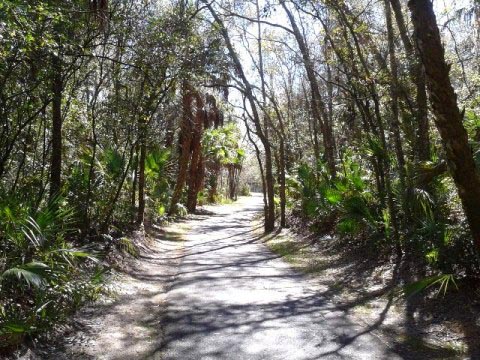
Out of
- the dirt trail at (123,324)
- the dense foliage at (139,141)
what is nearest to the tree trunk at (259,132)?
the dense foliage at (139,141)

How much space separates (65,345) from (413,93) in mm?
10755

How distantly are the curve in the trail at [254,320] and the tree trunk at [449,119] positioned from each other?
76.4 inches

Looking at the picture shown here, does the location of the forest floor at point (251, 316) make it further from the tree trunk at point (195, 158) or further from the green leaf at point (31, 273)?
the tree trunk at point (195, 158)

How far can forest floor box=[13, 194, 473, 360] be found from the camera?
5.65 meters

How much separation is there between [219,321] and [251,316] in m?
0.49

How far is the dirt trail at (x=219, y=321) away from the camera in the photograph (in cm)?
Result: 566

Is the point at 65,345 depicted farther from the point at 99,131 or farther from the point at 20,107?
the point at 99,131

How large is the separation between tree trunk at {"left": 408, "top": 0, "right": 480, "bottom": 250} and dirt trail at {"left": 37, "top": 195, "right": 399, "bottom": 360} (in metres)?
1.93

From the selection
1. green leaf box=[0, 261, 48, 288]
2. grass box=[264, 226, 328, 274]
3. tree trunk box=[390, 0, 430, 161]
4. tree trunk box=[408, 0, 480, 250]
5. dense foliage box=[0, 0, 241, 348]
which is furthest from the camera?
grass box=[264, 226, 328, 274]

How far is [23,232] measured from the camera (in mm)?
6051

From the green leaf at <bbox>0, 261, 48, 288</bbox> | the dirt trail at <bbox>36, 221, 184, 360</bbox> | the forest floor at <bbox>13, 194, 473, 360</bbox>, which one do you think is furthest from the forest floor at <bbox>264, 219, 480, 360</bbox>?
the green leaf at <bbox>0, 261, 48, 288</bbox>

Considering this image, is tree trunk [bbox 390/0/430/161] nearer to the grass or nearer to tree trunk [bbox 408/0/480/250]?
the grass

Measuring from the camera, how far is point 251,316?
704 centimetres

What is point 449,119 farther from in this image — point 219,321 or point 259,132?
point 259,132
